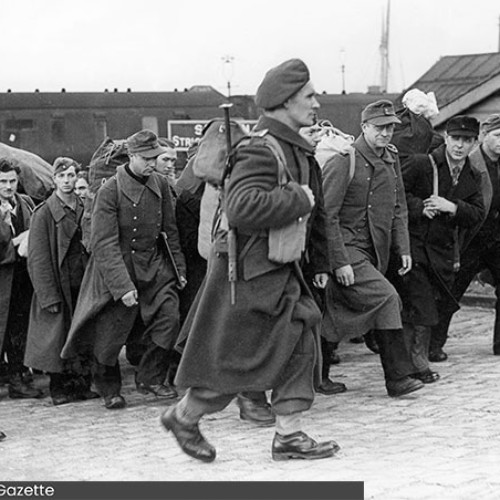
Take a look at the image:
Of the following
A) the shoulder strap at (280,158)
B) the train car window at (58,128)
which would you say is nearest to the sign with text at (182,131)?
the train car window at (58,128)

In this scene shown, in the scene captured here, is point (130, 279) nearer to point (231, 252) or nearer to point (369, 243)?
point (369, 243)

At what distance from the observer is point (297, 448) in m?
6.42

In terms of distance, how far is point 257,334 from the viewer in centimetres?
632

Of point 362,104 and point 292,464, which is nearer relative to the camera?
point 292,464

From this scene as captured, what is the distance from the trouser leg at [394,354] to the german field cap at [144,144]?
2.02 meters

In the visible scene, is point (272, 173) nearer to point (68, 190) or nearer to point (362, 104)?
point (68, 190)

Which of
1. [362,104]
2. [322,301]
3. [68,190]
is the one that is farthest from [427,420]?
[362,104]

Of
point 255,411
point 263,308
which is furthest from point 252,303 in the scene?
point 255,411

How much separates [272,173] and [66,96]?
29332 mm

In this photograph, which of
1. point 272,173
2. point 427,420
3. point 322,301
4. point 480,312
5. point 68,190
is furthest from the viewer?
point 480,312

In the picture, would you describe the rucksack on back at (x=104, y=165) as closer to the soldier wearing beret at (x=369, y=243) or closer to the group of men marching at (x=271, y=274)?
the group of men marching at (x=271, y=274)

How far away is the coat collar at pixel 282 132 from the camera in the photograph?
254 inches

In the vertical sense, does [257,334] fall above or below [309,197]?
below

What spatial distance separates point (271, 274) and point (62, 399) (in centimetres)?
329
